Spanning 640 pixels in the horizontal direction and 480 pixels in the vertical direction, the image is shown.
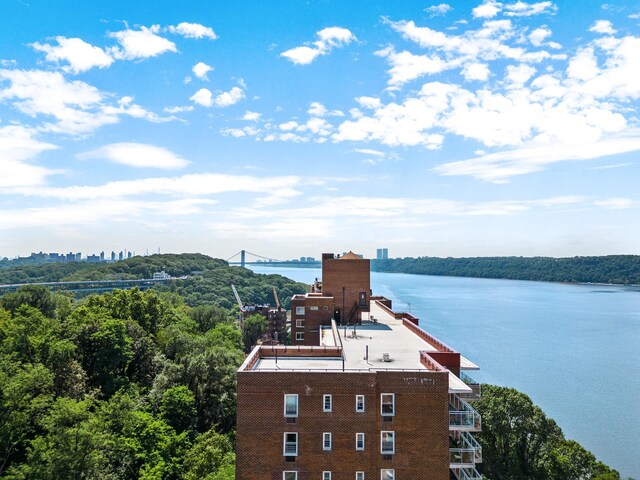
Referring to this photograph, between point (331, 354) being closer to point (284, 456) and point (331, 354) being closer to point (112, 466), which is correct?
point (284, 456)

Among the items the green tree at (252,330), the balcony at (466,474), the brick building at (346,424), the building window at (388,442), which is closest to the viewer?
the brick building at (346,424)

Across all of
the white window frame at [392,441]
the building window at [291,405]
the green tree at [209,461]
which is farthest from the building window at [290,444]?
the green tree at [209,461]

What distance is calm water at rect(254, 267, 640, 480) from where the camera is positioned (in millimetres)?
56719

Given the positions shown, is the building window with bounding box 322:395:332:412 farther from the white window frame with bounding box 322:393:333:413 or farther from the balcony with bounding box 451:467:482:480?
the balcony with bounding box 451:467:482:480

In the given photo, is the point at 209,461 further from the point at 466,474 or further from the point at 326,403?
the point at 466,474

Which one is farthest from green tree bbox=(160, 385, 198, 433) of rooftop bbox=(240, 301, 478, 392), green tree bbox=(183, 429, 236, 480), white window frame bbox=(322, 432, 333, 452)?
white window frame bbox=(322, 432, 333, 452)

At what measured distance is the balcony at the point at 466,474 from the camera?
81.7 feet

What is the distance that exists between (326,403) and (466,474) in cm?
875

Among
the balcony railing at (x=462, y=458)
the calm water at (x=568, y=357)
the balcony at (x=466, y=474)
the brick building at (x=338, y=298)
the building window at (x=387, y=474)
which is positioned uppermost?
the brick building at (x=338, y=298)

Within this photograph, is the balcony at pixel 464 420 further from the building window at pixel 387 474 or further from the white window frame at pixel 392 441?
the building window at pixel 387 474

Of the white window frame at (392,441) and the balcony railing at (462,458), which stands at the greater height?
the white window frame at (392,441)

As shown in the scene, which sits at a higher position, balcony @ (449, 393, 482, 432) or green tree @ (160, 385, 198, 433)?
balcony @ (449, 393, 482, 432)

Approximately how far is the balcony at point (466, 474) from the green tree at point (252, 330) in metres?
68.9

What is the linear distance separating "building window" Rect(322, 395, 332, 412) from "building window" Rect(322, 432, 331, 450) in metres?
1.22
